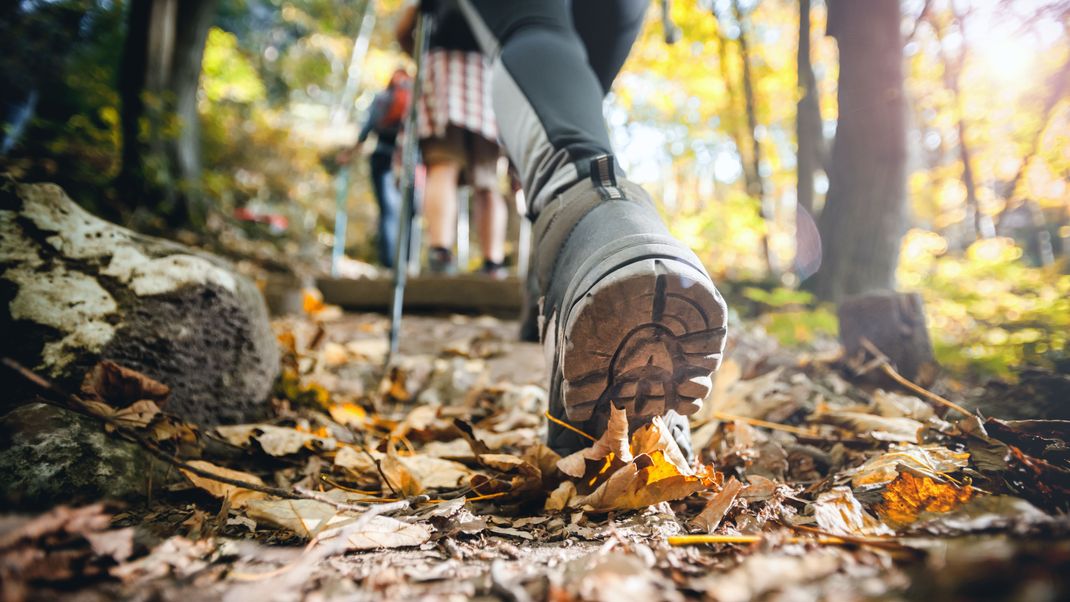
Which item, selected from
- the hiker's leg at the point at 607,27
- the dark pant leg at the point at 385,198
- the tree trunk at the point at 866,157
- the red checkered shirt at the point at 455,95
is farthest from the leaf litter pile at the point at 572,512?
the dark pant leg at the point at 385,198

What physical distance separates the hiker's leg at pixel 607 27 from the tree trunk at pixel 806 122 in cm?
745

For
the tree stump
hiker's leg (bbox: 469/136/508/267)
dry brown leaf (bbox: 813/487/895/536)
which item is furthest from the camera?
hiker's leg (bbox: 469/136/508/267)

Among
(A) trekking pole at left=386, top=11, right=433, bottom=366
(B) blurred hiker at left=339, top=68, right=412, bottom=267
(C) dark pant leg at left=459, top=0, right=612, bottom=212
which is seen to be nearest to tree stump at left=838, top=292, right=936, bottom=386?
(C) dark pant leg at left=459, top=0, right=612, bottom=212

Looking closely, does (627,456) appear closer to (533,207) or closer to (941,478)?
(941,478)

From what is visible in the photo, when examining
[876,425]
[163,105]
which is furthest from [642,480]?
[163,105]

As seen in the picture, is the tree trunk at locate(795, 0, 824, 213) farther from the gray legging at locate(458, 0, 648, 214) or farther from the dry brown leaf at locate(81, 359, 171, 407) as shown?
the dry brown leaf at locate(81, 359, 171, 407)

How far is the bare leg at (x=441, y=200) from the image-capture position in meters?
2.73

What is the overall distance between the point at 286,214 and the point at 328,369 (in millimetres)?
9500

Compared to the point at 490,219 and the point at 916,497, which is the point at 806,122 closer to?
the point at 490,219

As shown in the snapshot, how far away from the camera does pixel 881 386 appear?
5.68 ft

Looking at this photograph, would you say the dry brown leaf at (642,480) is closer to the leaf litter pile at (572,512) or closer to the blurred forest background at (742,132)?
the leaf litter pile at (572,512)

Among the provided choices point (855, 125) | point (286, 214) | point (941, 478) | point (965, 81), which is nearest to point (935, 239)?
point (965, 81)

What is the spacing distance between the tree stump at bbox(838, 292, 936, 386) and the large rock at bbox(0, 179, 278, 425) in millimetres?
2082

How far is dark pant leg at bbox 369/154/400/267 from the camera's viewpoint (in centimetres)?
552
